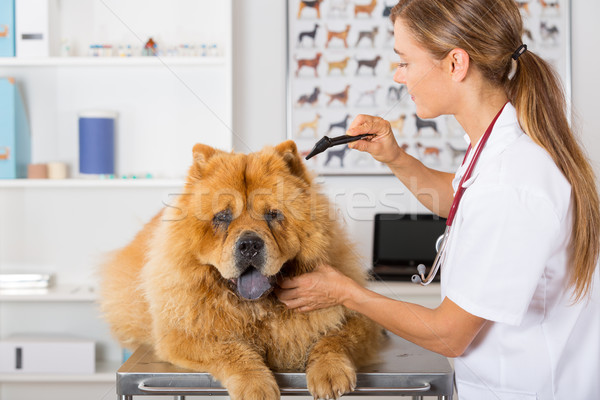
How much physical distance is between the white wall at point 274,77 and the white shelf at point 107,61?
0.88 feet

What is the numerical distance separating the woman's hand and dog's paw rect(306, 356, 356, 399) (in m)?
0.15

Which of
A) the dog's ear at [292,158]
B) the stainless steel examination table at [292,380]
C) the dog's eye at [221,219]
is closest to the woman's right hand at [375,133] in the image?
the dog's ear at [292,158]

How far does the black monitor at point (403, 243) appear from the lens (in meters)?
2.67

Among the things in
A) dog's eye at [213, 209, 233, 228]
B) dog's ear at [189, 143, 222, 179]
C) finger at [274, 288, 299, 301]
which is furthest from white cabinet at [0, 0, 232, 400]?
A: finger at [274, 288, 299, 301]

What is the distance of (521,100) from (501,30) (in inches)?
6.2

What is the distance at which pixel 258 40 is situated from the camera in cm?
286

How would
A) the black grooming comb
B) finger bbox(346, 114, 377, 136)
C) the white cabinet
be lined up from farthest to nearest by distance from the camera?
1. the white cabinet
2. finger bbox(346, 114, 377, 136)
3. the black grooming comb

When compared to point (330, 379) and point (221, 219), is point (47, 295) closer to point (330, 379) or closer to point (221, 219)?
point (221, 219)

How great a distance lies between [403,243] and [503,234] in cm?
163

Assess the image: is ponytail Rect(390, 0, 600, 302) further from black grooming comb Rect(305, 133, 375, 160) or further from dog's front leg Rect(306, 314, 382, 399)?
dog's front leg Rect(306, 314, 382, 399)

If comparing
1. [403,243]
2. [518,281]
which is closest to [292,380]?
[518,281]

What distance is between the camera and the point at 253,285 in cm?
133

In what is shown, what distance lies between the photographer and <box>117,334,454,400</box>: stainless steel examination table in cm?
130

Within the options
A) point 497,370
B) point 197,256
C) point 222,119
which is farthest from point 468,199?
point 222,119
